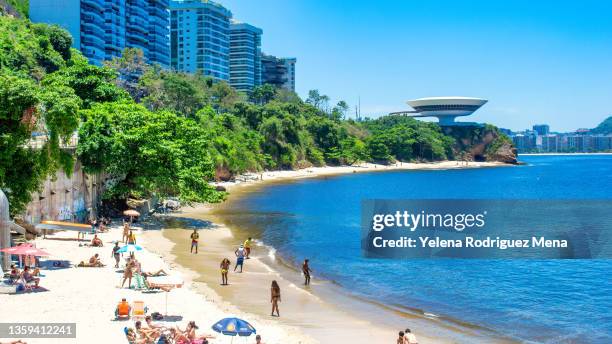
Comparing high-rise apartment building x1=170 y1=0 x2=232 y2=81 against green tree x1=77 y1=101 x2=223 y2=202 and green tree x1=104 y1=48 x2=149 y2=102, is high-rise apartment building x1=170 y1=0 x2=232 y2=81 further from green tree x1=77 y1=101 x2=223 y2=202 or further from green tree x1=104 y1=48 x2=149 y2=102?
green tree x1=77 y1=101 x2=223 y2=202

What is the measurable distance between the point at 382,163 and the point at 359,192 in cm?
9195

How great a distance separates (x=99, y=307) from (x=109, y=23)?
117394 mm

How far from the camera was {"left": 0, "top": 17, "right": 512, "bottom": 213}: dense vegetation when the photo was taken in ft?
101

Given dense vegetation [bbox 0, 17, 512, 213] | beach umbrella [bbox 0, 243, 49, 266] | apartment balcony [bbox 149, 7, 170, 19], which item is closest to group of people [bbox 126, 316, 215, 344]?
beach umbrella [bbox 0, 243, 49, 266]

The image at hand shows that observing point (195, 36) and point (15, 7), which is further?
point (195, 36)

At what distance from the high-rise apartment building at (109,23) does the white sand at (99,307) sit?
91547 millimetres

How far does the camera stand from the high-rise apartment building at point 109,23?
11462 cm

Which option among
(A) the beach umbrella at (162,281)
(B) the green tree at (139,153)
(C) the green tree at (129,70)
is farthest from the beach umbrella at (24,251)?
(C) the green tree at (129,70)

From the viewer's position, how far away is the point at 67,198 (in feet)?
131

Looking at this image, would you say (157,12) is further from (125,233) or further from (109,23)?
(125,233)

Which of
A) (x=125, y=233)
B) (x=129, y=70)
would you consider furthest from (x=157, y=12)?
(x=125, y=233)

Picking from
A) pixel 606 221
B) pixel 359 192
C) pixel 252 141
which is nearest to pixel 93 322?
pixel 606 221

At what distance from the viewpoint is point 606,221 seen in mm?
A: 60125

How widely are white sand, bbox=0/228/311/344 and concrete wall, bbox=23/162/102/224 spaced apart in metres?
7.71
